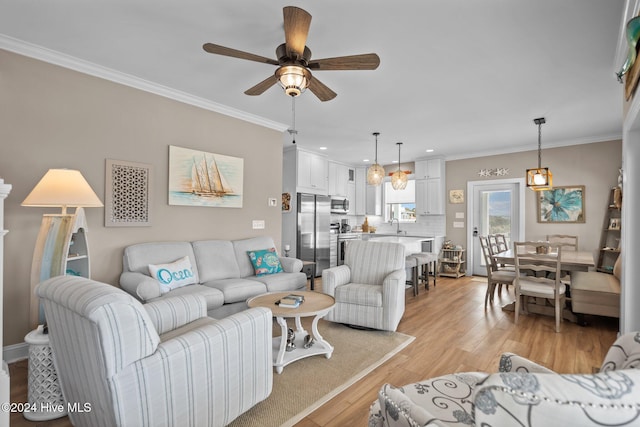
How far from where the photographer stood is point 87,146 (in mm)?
3070

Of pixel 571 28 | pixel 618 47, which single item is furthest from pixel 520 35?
pixel 618 47

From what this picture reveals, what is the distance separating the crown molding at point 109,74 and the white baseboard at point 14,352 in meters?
2.49

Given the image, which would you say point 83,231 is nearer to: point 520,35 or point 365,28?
point 365,28

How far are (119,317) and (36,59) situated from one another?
9.31 feet

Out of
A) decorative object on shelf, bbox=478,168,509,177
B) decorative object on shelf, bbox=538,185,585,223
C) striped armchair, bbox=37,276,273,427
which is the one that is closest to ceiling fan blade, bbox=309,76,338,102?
striped armchair, bbox=37,276,273,427

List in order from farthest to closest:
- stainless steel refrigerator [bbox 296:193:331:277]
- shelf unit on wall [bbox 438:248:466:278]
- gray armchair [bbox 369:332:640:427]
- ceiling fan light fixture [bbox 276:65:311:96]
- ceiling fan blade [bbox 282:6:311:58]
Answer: shelf unit on wall [bbox 438:248:466:278]
stainless steel refrigerator [bbox 296:193:331:277]
ceiling fan light fixture [bbox 276:65:311:96]
ceiling fan blade [bbox 282:6:311:58]
gray armchair [bbox 369:332:640:427]

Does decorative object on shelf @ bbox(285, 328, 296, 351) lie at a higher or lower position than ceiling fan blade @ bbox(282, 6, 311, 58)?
lower

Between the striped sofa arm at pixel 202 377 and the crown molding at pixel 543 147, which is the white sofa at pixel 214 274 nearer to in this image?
the striped sofa arm at pixel 202 377

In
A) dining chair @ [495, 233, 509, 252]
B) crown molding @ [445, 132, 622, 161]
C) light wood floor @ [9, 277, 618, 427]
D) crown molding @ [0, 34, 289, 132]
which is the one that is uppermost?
crown molding @ [0, 34, 289, 132]

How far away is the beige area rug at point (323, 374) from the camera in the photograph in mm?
1942

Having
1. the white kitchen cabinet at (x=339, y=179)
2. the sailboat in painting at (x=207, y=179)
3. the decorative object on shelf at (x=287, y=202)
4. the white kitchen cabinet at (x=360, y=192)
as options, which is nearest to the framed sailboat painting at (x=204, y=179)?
the sailboat in painting at (x=207, y=179)

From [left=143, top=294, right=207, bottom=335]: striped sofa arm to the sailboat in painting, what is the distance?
6.31ft

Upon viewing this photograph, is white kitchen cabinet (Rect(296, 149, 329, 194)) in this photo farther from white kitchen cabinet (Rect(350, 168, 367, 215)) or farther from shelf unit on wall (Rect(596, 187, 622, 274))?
shelf unit on wall (Rect(596, 187, 622, 274))

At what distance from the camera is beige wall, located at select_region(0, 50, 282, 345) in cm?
269
